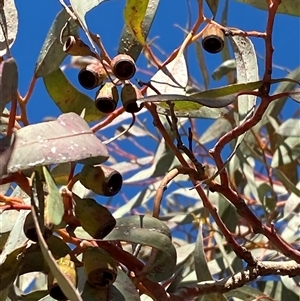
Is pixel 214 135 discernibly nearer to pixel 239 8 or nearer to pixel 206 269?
pixel 206 269

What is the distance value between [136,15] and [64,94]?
0.11m

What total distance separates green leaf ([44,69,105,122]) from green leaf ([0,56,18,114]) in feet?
0.58

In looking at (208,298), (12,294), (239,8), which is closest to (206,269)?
(208,298)

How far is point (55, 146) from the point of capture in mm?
416

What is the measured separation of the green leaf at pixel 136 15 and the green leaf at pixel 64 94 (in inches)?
3.2

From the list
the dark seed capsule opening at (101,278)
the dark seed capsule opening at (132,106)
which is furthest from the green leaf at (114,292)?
the dark seed capsule opening at (132,106)

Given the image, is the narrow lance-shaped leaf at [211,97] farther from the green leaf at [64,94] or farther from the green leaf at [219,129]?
the green leaf at [219,129]

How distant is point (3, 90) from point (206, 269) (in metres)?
0.28

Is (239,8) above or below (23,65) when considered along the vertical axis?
above

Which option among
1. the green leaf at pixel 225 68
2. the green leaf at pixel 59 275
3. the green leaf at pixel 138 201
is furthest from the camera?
the green leaf at pixel 138 201

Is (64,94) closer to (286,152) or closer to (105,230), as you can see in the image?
(105,230)

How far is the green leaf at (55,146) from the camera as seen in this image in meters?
0.40

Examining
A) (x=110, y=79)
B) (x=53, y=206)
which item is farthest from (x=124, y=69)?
(x=53, y=206)

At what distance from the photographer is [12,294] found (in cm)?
56
